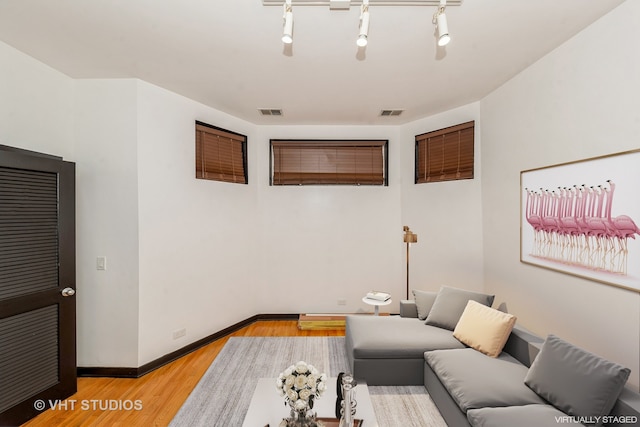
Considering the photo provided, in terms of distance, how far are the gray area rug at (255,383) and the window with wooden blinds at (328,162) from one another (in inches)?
89.9

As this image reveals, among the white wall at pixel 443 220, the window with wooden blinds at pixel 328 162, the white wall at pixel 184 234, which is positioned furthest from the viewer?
the window with wooden blinds at pixel 328 162

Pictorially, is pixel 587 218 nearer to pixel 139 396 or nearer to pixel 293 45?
pixel 293 45

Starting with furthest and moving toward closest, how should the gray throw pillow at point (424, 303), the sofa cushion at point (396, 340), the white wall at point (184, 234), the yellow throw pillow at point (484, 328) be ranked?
the gray throw pillow at point (424, 303) → the white wall at point (184, 234) → the sofa cushion at point (396, 340) → the yellow throw pillow at point (484, 328)

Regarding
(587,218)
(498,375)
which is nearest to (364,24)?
(587,218)

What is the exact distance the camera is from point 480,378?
2.19 m

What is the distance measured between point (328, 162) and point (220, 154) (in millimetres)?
1585

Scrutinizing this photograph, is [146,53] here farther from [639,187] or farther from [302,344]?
[639,187]

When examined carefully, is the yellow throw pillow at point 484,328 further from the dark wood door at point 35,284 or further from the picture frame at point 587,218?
the dark wood door at point 35,284

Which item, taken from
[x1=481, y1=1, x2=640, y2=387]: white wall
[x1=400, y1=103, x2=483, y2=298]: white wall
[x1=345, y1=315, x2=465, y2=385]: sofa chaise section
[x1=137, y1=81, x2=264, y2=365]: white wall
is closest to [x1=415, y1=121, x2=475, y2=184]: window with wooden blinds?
[x1=400, y1=103, x2=483, y2=298]: white wall

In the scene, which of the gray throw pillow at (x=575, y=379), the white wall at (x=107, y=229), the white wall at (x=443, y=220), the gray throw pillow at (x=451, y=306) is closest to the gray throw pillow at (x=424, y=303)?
the gray throw pillow at (x=451, y=306)

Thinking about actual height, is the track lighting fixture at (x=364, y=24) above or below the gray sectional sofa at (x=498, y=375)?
above

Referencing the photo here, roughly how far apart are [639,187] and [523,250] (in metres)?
1.21

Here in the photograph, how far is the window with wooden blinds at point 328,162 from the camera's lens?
15.3 ft

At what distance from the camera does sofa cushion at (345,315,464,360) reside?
9.12ft
